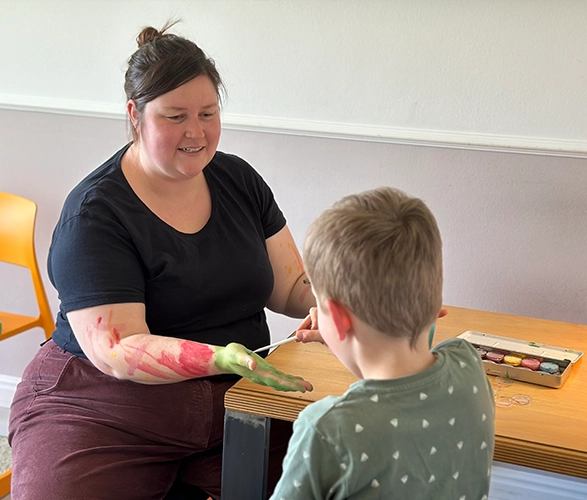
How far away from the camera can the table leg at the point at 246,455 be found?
1.18 metres

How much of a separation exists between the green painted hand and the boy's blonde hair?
1.12ft

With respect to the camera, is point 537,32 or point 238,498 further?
point 537,32

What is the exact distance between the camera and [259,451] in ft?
3.86

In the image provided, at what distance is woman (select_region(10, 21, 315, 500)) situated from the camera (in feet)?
4.29

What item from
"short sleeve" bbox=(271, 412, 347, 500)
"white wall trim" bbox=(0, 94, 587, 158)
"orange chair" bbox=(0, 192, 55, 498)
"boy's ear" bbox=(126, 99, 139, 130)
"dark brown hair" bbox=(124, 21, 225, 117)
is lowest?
"orange chair" bbox=(0, 192, 55, 498)

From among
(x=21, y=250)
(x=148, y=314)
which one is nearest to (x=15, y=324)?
(x=21, y=250)

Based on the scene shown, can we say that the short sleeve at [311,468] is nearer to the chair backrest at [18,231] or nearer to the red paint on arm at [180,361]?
the red paint on arm at [180,361]

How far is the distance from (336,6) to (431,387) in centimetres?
134

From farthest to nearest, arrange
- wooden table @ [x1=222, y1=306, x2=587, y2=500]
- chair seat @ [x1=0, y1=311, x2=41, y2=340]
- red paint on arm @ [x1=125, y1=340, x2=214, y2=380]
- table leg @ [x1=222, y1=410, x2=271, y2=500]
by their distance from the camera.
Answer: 1. chair seat @ [x1=0, y1=311, x2=41, y2=340]
2. red paint on arm @ [x1=125, y1=340, x2=214, y2=380]
3. table leg @ [x1=222, y1=410, x2=271, y2=500]
4. wooden table @ [x1=222, y1=306, x2=587, y2=500]

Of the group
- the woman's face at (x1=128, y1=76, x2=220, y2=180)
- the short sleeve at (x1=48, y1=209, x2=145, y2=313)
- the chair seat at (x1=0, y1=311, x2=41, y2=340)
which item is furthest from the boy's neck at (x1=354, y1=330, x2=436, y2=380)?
the chair seat at (x1=0, y1=311, x2=41, y2=340)

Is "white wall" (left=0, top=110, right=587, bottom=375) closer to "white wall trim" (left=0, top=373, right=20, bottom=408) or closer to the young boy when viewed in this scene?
"white wall trim" (left=0, top=373, right=20, bottom=408)

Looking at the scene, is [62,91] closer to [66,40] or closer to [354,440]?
[66,40]

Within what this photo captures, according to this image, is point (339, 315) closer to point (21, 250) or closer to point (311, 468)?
point (311, 468)

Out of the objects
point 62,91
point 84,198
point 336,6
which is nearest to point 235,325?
point 84,198
